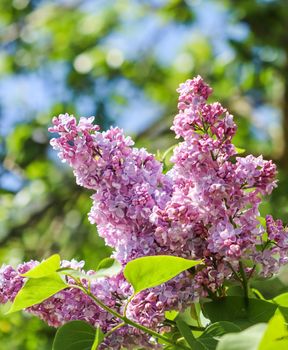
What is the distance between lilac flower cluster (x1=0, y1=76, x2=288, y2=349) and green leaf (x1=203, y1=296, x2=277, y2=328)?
0.6 inches

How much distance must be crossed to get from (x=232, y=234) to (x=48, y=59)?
4.22 m

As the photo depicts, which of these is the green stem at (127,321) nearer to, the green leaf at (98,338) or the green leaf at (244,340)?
the green leaf at (98,338)

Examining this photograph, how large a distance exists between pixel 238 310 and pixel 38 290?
192 millimetres

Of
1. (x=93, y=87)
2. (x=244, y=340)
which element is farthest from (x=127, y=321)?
(x=93, y=87)

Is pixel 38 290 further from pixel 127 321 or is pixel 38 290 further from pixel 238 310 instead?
pixel 238 310

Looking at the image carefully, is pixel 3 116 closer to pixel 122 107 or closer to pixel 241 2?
pixel 122 107

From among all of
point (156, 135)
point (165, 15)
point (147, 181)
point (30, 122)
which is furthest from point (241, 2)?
point (147, 181)

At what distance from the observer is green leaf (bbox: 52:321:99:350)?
0.69 m

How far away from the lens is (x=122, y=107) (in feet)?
14.6

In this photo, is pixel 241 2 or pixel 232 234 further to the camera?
pixel 241 2

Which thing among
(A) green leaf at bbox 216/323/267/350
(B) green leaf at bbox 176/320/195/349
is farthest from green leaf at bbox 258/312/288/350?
(B) green leaf at bbox 176/320/195/349

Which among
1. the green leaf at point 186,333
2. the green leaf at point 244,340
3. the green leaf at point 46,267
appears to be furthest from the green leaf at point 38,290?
the green leaf at point 244,340

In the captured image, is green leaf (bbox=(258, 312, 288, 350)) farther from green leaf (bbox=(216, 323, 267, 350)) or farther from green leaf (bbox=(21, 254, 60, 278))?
green leaf (bbox=(21, 254, 60, 278))

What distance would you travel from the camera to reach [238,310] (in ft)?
2.45
